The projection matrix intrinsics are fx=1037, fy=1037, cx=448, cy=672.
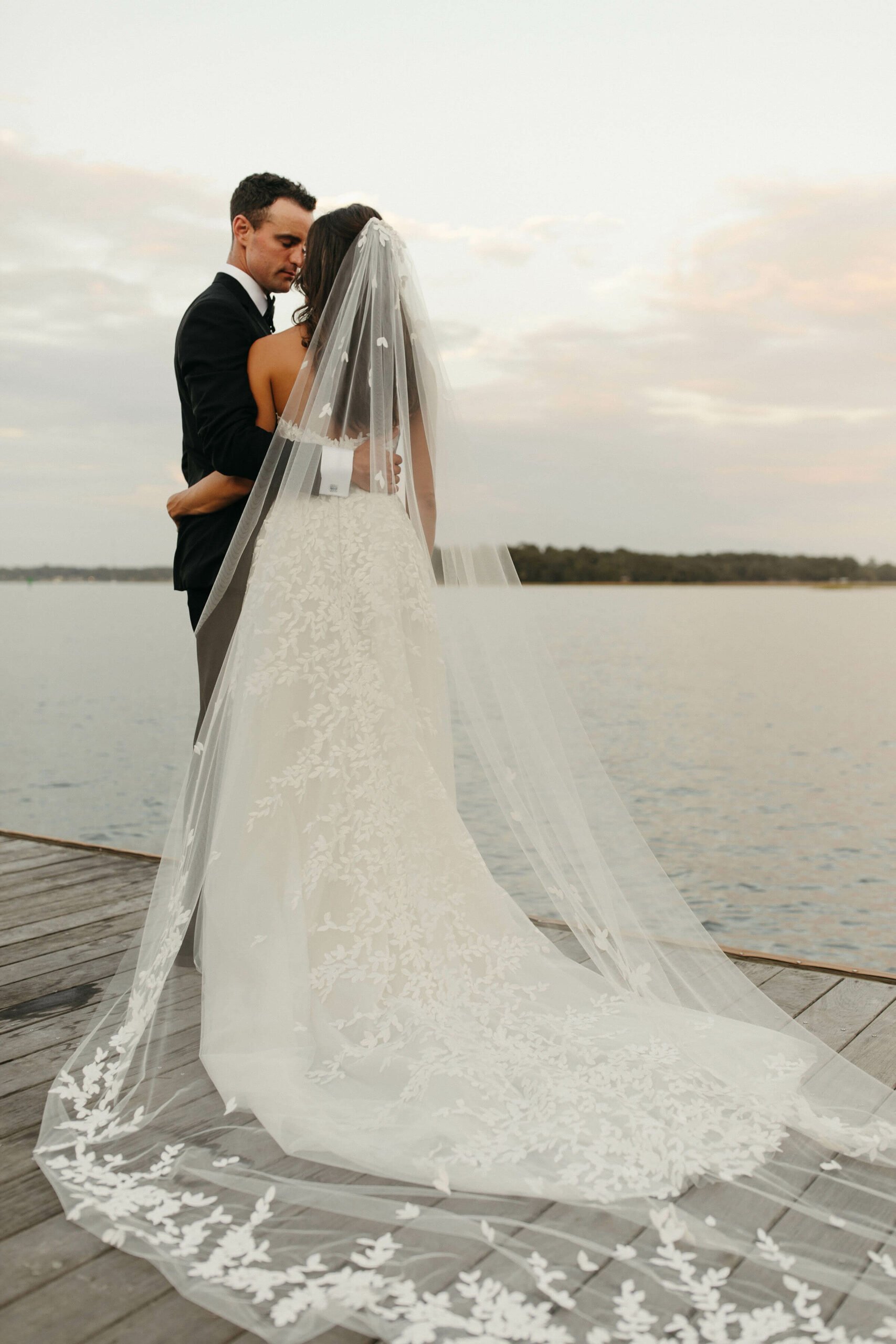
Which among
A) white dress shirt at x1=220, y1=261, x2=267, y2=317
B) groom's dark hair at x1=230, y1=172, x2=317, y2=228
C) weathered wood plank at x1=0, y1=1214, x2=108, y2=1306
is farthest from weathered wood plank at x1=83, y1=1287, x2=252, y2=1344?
groom's dark hair at x1=230, y1=172, x2=317, y2=228

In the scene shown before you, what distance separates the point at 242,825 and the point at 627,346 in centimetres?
3002

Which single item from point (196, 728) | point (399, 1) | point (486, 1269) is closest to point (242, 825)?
point (196, 728)

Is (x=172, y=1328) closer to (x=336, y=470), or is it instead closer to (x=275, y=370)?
(x=336, y=470)

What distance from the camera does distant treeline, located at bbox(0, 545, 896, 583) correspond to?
47.5 ft

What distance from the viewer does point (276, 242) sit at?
2697 mm

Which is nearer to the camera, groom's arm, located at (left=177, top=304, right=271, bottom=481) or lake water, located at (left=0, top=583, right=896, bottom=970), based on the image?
groom's arm, located at (left=177, top=304, right=271, bottom=481)

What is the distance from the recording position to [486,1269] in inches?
57.7

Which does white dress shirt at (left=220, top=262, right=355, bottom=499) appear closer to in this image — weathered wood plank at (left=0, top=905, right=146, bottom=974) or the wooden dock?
the wooden dock

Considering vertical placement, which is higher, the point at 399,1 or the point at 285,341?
the point at 399,1

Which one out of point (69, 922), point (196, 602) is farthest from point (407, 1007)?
point (69, 922)

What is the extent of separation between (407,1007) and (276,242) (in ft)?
6.33

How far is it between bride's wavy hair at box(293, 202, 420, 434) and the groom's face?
37 cm

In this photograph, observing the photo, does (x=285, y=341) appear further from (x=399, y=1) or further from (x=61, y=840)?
(x=399, y=1)

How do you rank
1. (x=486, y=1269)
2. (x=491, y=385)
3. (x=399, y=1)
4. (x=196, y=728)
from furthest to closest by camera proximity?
(x=491, y=385) < (x=399, y=1) < (x=196, y=728) < (x=486, y=1269)
